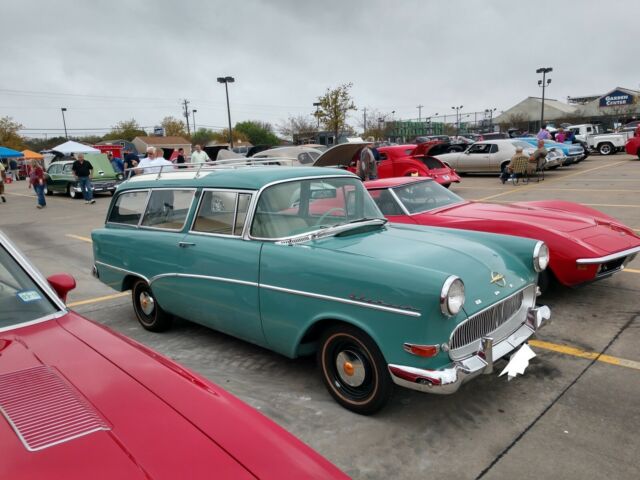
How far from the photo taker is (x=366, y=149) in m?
11.4

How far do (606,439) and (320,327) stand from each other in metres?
1.92

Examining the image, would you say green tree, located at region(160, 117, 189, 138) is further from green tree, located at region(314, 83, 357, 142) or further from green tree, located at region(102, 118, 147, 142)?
green tree, located at region(314, 83, 357, 142)

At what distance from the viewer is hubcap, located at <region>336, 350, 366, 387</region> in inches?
129

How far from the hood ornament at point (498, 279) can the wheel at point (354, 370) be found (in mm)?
1028

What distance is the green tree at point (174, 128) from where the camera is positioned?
316 feet

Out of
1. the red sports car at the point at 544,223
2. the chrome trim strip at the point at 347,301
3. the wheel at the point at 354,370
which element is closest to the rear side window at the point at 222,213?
the chrome trim strip at the point at 347,301

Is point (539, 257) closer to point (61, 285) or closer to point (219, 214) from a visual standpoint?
point (219, 214)

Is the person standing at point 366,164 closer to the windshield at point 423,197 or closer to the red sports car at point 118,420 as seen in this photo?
the windshield at point 423,197

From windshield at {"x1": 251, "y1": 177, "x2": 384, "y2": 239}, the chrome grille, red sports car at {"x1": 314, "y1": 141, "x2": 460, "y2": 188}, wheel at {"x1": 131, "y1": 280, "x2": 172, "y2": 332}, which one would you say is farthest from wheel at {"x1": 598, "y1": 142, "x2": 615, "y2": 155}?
wheel at {"x1": 131, "y1": 280, "x2": 172, "y2": 332}

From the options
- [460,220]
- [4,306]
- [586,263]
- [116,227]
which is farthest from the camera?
[460,220]

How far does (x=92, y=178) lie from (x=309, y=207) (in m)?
18.1

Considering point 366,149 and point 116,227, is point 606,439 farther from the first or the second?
point 366,149

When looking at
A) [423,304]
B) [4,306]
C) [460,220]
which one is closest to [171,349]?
[4,306]

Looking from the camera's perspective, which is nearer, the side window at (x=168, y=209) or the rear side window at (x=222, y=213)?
the rear side window at (x=222, y=213)
